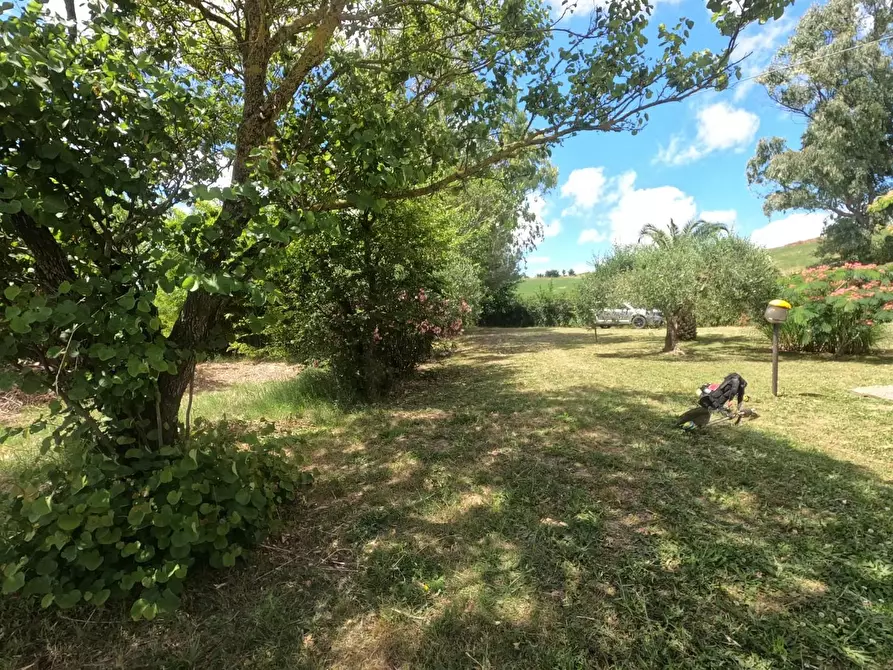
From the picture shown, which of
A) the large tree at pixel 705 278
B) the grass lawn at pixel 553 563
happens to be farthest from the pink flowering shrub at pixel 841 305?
the grass lawn at pixel 553 563

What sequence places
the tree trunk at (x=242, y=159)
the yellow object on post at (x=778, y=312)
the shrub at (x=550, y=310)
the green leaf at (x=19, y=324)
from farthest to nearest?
1. the shrub at (x=550, y=310)
2. the yellow object on post at (x=778, y=312)
3. the tree trunk at (x=242, y=159)
4. the green leaf at (x=19, y=324)

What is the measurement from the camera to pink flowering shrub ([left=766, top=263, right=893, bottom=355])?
9.14 meters

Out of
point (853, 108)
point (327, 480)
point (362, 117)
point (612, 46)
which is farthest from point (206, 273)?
point (853, 108)

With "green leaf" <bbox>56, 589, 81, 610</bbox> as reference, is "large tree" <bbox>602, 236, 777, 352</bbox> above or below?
above

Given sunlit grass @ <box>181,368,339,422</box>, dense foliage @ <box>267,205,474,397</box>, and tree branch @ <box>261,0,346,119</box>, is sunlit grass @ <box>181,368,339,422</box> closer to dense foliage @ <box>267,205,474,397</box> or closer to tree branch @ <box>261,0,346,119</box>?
dense foliage @ <box>267,205,474,397</box>

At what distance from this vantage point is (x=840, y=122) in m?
19.2

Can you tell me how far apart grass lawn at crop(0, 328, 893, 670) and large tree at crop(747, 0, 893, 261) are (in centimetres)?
2029

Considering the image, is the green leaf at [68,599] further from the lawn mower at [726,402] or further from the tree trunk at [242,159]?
the lawn mower at [726,402]

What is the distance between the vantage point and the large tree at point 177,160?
1.85 m

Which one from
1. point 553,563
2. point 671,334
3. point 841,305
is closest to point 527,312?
point 671,334

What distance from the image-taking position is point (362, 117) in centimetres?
292

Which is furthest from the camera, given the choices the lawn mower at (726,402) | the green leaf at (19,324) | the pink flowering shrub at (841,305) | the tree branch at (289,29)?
the pink flowering shrub at (841,305)

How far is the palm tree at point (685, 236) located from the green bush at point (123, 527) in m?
12.8

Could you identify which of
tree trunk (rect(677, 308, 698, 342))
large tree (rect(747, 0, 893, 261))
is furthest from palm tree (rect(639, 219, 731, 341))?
large tree (rect(747, 0, 893, 261))
